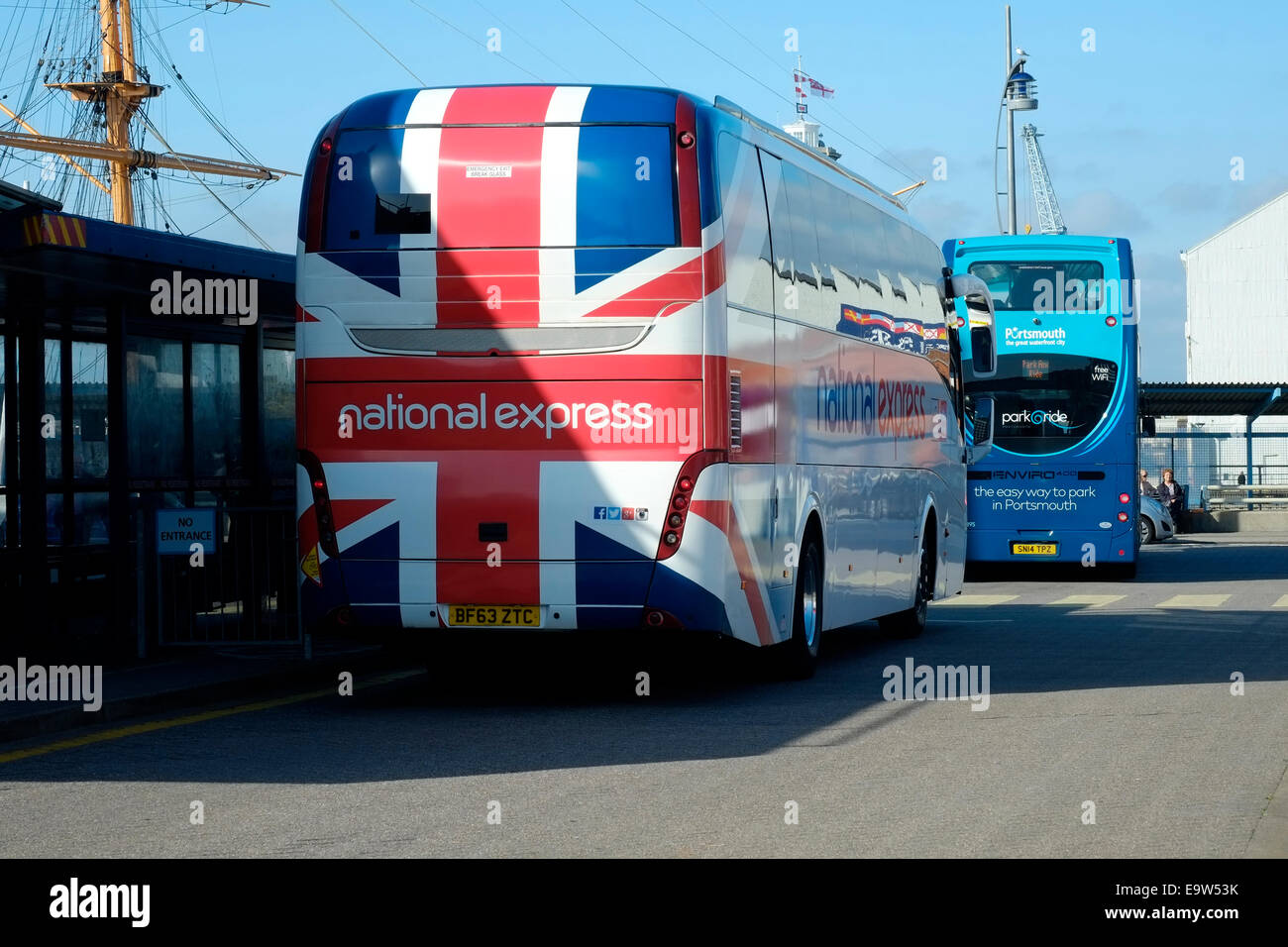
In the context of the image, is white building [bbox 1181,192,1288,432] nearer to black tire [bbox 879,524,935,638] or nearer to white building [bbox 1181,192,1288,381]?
white building [bbox 1181,192,1288,381]

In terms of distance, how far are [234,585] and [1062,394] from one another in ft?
50.0

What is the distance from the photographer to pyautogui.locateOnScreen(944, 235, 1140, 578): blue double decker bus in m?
26.7

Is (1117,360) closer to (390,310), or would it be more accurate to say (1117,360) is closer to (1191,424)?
(390,310)

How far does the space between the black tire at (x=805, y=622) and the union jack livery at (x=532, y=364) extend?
134 cm

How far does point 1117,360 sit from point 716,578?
1639cm

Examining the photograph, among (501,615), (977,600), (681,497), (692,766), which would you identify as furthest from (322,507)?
(977,600)

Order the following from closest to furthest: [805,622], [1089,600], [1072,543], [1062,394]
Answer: [805,622], [1089,600], [1062,394], [1072,543]

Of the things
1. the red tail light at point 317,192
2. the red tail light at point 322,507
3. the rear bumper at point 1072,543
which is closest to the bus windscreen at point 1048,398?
the rear bumper at point 1072,543

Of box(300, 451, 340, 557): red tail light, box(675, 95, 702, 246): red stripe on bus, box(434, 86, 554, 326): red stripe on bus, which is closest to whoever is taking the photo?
box(675, 95, 702, 246): red stripe on bus

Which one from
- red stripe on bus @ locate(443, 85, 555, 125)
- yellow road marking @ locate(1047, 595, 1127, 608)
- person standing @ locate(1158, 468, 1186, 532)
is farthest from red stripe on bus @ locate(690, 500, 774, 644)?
person standing @ locate(1158, 468, 1186, 532)

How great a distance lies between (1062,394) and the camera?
88.0 feet

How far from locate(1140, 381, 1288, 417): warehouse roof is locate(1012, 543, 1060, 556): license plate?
14647mm

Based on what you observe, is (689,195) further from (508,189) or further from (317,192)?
(317,192)
